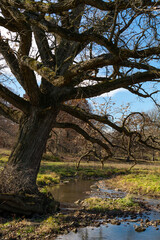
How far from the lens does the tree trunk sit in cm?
746

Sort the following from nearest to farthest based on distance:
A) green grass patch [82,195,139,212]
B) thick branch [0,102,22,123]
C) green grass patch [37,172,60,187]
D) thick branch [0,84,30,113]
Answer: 1. thick branch [0,84,30,113]
2. thick branch [0,102,22,123]
3. green grass patch [82,195,139,212]
4. green grass patch [37,172,60,187]

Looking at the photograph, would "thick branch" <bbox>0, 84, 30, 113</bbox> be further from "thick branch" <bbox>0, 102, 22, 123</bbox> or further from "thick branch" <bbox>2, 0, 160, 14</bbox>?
"thick branch" <bbox>2, 0, 160, 14</bbox>

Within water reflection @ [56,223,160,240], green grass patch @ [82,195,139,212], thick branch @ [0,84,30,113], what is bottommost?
water reflection @ [56,223,160,240]

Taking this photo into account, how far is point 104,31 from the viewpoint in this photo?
627 centimetres

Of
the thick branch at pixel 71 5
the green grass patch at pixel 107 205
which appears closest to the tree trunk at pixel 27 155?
the green grass patch at pixel 107 205

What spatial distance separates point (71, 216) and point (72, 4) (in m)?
6.30

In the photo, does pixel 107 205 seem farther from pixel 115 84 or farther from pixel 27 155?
pixel 115 84

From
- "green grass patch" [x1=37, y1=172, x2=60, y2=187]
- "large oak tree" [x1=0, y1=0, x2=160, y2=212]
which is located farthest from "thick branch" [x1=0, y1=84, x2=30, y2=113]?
"green grass patch" [x1=37, y1=172, x2=60, y2=187]

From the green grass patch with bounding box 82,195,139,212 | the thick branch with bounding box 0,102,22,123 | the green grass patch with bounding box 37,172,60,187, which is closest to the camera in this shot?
the thick branch with bounding box 0,102,22,123

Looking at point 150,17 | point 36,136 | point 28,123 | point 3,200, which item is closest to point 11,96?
point 28,123

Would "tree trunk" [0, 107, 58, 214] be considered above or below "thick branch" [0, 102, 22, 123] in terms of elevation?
below

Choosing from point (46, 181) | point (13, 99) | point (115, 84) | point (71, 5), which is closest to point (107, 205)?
point (115, 84)

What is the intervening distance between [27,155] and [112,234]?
3.59 meters

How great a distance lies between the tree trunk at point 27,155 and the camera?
7.46m
